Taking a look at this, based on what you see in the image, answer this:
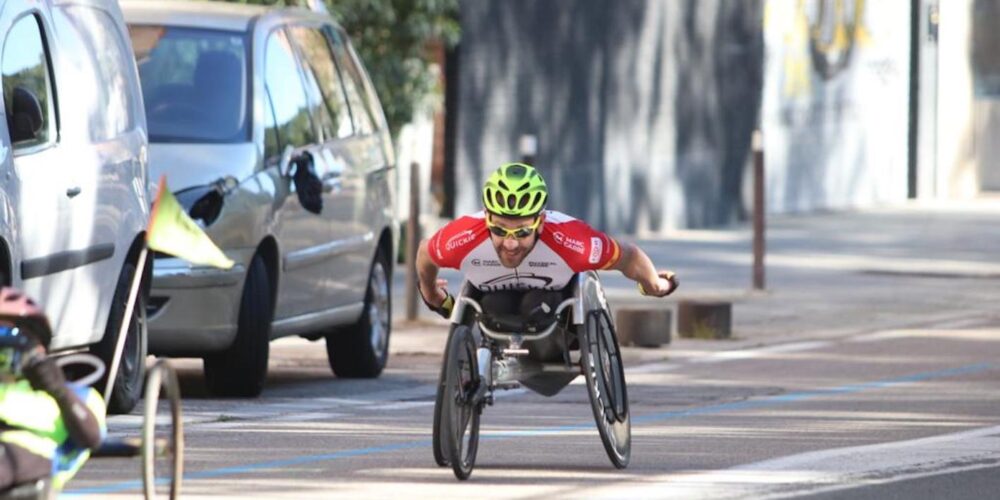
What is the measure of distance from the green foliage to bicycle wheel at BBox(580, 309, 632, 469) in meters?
11.9

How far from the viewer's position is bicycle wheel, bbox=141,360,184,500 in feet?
23.1

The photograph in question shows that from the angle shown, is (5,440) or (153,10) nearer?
(5,440)

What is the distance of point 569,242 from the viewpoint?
960cm

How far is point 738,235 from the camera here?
27656 mm

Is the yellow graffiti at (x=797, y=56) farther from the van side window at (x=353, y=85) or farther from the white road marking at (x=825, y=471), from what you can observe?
the white road marking at (x=825, y=471)

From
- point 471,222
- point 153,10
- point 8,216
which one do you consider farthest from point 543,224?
point 153,10

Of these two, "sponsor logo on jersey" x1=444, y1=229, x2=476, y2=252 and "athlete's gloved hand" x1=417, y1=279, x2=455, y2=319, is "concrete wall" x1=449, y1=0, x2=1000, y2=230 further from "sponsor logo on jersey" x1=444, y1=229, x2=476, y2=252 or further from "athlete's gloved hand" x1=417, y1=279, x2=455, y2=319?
"sponsor logo on jersey" x1=444, y1=229, x2=476, y2=252

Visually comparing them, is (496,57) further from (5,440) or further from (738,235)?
(5,440)

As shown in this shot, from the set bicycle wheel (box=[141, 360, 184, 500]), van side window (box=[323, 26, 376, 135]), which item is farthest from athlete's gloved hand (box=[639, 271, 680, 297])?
van side window (box=[323, 26, 376, 135])

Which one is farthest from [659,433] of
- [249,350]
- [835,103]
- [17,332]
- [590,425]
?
[835,103]

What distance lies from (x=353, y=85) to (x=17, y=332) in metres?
7.94

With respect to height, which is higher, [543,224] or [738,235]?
[543,224]

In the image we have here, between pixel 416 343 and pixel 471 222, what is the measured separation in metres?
6.65

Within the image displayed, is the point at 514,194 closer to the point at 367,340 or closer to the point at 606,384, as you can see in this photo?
the point at 606,384
